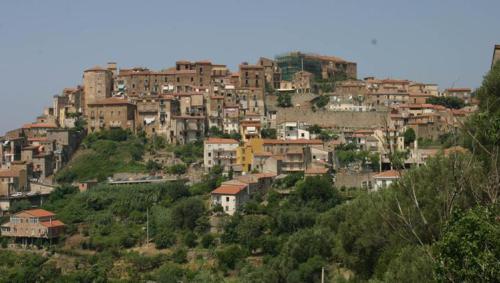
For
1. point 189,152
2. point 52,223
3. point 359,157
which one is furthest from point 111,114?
point 359,157

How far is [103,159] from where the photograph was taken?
50.3 metres

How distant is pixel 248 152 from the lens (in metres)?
46.7

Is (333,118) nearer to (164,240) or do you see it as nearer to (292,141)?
(292,141)

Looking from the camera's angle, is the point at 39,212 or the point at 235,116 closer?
the point at 39,212

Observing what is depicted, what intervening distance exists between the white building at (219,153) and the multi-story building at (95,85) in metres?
13.7

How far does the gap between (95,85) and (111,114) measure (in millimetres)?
5150

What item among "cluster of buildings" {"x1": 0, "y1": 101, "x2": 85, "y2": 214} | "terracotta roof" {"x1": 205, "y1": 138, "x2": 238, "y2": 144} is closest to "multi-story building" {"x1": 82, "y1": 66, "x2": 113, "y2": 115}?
"cluster of buildings" {"x1": 0, "y1": 101, "x2": 85, "y2": 214}

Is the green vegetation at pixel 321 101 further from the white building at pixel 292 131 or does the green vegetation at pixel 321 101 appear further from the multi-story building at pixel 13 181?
the multi-story building at pixel 13 181

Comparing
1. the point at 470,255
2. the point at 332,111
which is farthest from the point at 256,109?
the point at 470,255

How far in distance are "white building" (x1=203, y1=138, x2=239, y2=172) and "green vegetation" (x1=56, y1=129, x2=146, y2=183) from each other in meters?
3.88

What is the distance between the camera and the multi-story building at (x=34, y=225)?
41344 mm

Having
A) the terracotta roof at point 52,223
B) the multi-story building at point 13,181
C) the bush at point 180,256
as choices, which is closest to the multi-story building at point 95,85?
the multi-story building at point 13,181

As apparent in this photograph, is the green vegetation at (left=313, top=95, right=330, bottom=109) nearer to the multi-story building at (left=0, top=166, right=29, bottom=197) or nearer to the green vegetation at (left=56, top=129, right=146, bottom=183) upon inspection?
the green vegetation at (left=56, top=129, right=146, bottom=183)

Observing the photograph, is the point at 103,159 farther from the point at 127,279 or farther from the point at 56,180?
the point at 127,279
